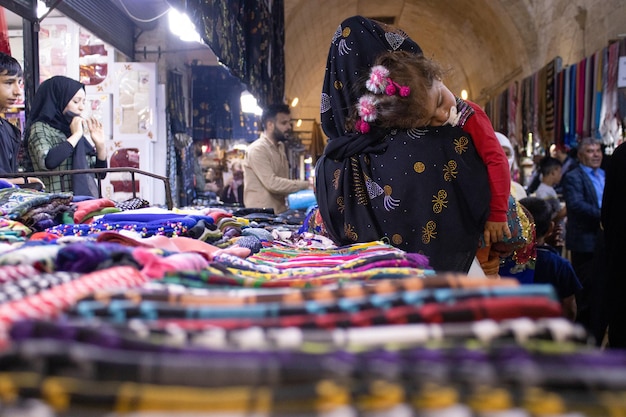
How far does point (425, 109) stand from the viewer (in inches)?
70.3

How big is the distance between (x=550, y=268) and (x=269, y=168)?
2247 mm

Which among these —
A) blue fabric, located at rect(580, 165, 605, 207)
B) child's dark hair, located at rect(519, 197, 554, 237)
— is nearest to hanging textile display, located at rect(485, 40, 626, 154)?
blue fabric, located at rect(580, 165, 605, 207)

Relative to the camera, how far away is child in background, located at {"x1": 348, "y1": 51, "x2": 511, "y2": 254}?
176 centimetres

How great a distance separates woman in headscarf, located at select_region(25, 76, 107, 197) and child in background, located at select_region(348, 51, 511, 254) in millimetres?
2250

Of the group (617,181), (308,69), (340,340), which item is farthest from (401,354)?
(308,69)

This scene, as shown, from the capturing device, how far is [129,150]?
6.12m

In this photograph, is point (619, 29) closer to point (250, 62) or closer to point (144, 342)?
point (250, 62)

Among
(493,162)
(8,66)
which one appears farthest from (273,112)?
(493,162)

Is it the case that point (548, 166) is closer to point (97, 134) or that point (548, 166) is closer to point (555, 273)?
point (555, 273)

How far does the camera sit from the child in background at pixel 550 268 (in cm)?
323

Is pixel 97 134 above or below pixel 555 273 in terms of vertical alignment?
above

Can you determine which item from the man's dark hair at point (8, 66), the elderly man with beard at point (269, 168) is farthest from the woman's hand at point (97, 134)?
the elderly man with beard at point (269, 168)

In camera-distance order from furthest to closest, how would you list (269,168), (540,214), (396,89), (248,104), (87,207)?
1. (248,104)
2. (269,168)
3. (540,214)
4. (87,207)
5. (396,89)

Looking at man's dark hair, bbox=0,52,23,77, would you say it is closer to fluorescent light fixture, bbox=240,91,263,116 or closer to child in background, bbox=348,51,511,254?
child in background, bbox=348,51,511,254
